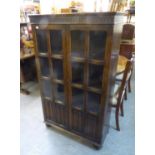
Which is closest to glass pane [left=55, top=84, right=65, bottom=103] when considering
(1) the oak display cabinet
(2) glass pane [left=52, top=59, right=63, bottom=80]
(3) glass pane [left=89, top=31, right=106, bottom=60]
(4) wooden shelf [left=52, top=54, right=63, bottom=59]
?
(1) the oak display cabinet

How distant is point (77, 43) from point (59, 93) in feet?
2.05

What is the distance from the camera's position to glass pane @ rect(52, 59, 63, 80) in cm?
149

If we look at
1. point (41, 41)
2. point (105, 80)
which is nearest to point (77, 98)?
point (105, 80)

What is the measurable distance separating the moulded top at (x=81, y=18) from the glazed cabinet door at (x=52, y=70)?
0.17 ft

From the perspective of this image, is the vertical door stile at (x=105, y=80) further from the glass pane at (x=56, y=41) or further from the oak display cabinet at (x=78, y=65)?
the glass pane at (x=56, y=41)

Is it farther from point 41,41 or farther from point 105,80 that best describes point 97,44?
point 41,41

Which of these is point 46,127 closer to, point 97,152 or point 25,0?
point 97,152

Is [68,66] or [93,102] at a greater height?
[68,66]

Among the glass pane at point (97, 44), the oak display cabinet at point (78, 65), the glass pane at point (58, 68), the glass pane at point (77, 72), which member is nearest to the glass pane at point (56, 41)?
the oak display cabinet at point (78, 65)

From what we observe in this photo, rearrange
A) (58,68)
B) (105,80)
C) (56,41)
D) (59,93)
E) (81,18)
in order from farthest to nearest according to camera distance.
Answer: (59,93) < (58,68) < (56,41) < (105,80) < (81,18)

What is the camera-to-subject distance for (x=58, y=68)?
152 centimetres

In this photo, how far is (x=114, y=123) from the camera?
6.93 feet
